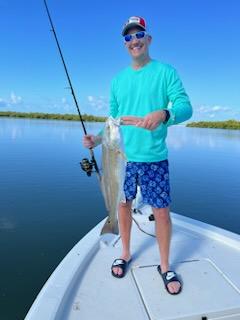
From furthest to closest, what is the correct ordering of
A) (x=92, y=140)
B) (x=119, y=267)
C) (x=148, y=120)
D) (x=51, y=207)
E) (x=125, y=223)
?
(x=51, y=207) < (x=125, y=223) < (x=119, y=267) < (x=92, y=140) < (x=148, y=120)

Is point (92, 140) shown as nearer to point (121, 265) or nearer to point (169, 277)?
point (121, 265)

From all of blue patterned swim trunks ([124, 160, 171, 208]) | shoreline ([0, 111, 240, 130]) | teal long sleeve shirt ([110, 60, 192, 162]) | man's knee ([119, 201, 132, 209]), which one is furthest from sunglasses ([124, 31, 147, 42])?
shoreline ([0, 111, 240, 130])

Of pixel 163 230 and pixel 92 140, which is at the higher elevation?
pixel 92 140

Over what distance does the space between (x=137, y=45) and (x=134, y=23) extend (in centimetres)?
18

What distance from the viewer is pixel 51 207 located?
7.54 metres

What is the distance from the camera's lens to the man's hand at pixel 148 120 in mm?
2508

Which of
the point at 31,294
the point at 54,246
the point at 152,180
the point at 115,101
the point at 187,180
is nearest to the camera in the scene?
the point at 152,180

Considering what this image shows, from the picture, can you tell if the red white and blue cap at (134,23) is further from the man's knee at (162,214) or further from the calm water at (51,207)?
the calm water at (51,207)

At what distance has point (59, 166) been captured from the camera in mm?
12430

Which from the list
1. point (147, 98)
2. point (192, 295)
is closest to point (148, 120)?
point (147, 98)

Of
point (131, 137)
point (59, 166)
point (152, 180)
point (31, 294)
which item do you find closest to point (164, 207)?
point (152, 180)

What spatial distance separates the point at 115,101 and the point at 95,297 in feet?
5.95

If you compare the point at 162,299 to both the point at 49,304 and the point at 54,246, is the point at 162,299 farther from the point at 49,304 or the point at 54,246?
the point at 54,246

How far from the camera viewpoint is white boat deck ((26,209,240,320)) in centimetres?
266
